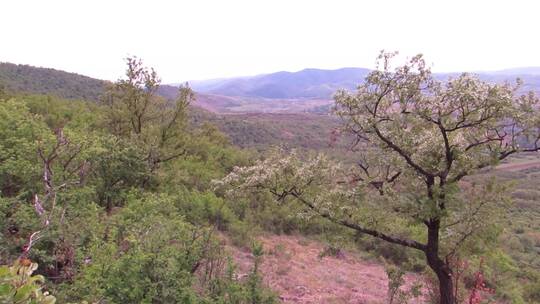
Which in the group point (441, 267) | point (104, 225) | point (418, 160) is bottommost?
point (441, 267)

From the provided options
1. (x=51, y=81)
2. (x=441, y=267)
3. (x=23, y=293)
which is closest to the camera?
(x=23, y=293)

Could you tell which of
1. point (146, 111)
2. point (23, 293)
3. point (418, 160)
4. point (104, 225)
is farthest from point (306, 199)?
point (146, 111)

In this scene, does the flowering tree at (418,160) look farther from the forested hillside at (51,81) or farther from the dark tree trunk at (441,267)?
the forested hillside at (51,81)

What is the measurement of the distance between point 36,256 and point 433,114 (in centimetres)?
707

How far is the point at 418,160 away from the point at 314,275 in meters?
5.71

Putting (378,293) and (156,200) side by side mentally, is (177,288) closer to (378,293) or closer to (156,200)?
(156,200)

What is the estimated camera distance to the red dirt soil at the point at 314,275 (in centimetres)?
1090

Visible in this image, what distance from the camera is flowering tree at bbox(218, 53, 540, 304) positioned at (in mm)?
7578

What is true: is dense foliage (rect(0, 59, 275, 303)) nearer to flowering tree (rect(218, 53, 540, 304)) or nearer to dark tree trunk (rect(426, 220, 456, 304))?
flowering tree (rect(218, 53, 540, 304))

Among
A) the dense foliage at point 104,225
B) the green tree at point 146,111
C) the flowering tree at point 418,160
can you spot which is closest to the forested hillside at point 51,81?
the green tree at point 146,111

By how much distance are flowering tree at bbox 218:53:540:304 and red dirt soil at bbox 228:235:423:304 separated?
219 cm

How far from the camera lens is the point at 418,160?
26.8 feet

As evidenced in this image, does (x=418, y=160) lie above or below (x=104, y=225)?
above

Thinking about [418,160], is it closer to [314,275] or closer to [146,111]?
[314,275]
